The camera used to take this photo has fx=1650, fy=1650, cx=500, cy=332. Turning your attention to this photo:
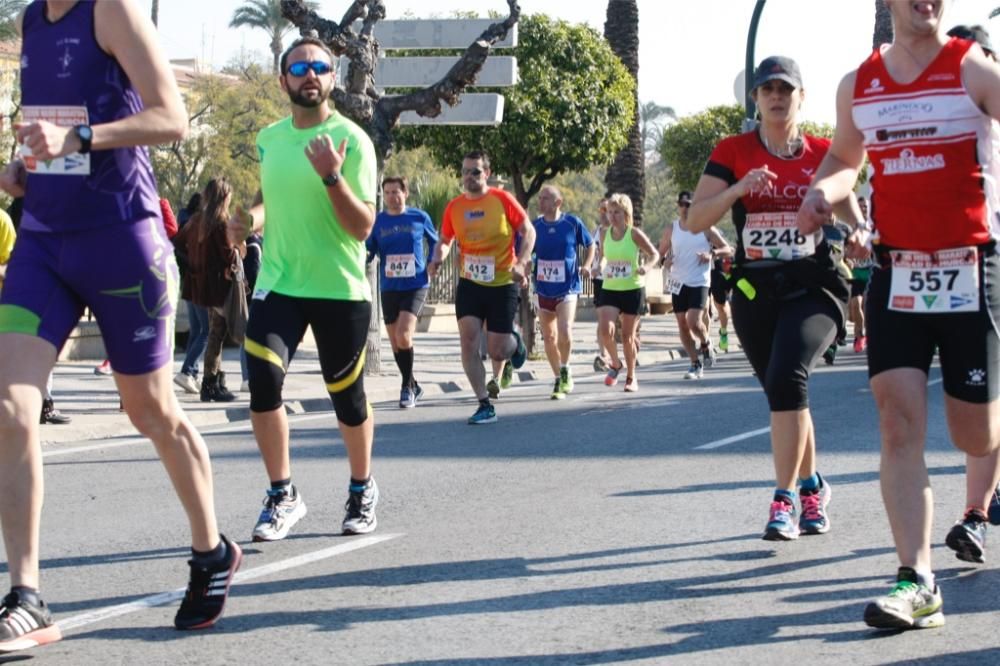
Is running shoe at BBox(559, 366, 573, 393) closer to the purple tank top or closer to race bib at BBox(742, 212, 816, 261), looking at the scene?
race bib at BBox(742, 212, 816, 261)

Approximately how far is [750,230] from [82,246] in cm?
304

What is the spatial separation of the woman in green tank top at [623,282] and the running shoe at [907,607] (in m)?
10.8

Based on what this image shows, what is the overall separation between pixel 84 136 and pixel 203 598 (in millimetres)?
1530

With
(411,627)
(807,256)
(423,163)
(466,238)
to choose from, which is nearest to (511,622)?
(411,627)

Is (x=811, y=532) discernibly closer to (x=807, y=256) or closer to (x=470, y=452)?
(x=807, y=256)

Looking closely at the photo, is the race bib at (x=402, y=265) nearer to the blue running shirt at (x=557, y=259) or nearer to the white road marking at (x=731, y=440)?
the blue running shirt at (x=557, y=259)

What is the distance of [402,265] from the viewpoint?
1395cm

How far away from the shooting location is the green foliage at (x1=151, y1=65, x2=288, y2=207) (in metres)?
57.4

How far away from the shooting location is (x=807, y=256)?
6867 millimetres

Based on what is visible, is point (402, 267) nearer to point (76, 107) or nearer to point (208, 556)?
point (208, 556)

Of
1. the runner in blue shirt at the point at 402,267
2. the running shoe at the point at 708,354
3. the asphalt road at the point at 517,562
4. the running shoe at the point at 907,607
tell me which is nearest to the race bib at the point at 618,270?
the runner in blue shirt at the point at 402,267

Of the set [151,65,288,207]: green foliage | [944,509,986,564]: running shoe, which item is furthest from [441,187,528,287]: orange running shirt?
[151,65,288,207]: green foliage

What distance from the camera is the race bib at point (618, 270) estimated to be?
54.0ft

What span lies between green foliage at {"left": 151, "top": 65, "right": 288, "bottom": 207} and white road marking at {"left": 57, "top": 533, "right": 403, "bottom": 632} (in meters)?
50.6
